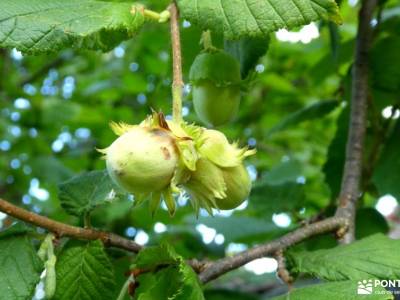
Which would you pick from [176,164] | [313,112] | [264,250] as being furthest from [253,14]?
[313,112]

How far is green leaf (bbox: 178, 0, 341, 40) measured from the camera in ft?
3.49

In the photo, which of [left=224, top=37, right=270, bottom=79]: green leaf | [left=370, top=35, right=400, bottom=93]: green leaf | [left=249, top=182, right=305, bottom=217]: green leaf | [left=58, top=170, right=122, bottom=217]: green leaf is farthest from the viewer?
[left=249, top=182, right=305, bottom=217]: green leaf

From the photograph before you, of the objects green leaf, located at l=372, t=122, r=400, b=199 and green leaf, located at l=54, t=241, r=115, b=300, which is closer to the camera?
green leaf, located at l=54, t=241, r=115, b=300

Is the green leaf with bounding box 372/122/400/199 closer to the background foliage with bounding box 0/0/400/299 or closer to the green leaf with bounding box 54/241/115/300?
the background foliage with bounding box 0/0/400/299

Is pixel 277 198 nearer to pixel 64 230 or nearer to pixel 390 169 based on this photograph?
pixel 390 169

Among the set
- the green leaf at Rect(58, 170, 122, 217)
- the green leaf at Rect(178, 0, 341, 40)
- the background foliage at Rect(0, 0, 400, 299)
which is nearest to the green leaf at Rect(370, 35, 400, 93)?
the background foliage at Rect(0, 0, 400, 299)

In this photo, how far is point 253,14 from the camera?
108cm

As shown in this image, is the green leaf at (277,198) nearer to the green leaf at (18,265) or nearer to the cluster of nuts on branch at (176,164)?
the cluster of nuts on branch at (176,164)

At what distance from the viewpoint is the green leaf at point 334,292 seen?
3.48ft

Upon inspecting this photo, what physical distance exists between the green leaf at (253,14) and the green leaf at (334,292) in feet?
1.51

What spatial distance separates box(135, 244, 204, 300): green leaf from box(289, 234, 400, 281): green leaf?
0.89 ft

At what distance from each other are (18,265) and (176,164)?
394mm

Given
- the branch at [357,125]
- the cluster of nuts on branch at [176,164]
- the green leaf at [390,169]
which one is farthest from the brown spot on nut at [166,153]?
the green leaf at [390,169]

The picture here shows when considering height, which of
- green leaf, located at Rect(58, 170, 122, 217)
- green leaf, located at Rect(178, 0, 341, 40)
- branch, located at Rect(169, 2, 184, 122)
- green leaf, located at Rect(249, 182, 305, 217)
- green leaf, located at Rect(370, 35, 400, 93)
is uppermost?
A: green leaf, located at Rect(178, 0, 341, 40)
